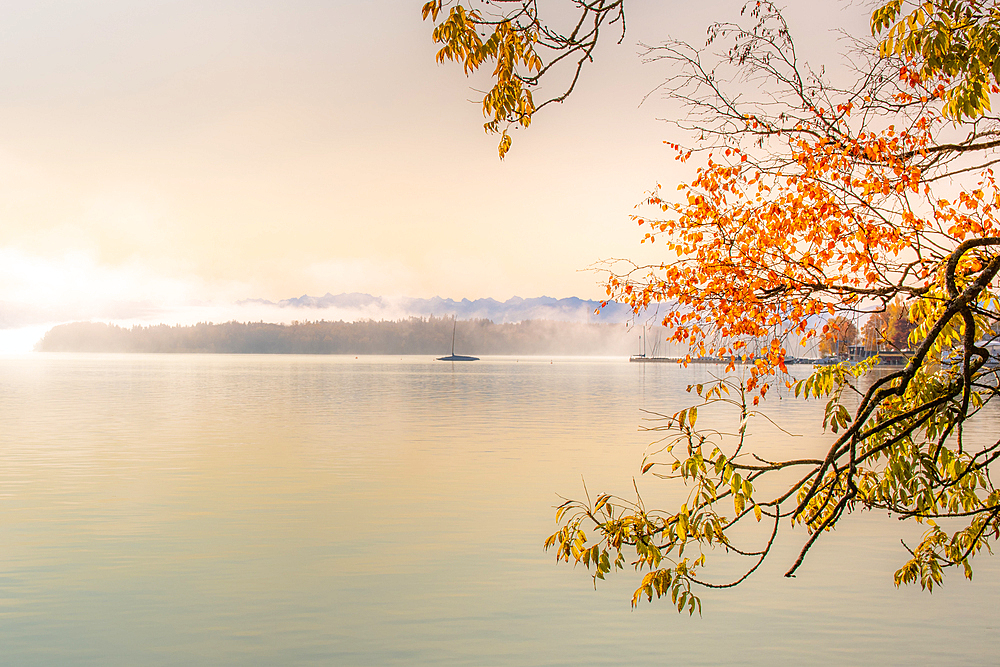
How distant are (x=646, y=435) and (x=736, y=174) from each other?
3058 cm

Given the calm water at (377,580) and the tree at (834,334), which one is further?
the calm water at (377,580)

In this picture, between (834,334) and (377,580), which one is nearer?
(834,334)

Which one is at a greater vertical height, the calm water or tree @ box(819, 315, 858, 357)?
tree @ box(819, 315, 858, 357)

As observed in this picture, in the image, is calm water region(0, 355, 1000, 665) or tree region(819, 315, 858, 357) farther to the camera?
calm water region(0, 355, 1000, 665)

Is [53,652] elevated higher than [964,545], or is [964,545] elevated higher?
[964,545]

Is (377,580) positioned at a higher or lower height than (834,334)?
lower

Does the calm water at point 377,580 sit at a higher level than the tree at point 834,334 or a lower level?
lower

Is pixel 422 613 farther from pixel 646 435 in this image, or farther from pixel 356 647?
pixel 646 435

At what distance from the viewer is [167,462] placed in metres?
28.7

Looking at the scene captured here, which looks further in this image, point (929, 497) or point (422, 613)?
point (422, 613)

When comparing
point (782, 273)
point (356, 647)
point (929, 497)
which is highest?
point (782, 273)

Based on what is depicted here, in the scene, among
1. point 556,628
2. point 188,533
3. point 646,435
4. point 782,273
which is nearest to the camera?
point 782,273

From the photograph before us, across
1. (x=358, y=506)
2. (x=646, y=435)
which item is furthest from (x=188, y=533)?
(x=646, y=435)

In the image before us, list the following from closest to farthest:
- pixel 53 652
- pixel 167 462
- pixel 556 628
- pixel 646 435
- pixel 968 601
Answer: pixel 53 652
pixel 556 628
pixel 968 601
pixel 167 462
pixel 646 435
